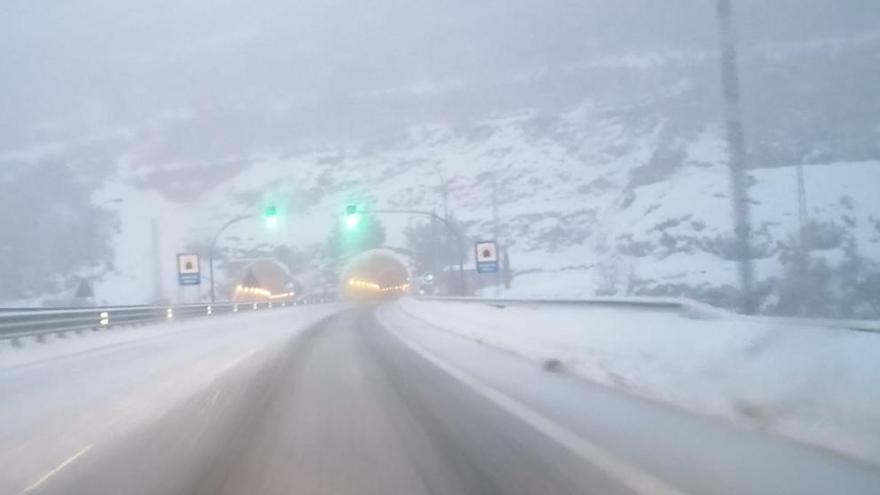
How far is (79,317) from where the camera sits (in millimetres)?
35688

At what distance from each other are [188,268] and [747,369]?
47.9 meters

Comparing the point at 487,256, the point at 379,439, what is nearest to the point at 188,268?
the point at 487,256

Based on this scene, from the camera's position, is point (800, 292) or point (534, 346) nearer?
point (800, 292)

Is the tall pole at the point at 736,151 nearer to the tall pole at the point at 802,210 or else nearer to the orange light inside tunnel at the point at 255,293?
the tall pole at the point at 802,210

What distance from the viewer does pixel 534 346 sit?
67.6ft

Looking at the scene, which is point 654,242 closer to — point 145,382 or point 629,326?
point 629,326

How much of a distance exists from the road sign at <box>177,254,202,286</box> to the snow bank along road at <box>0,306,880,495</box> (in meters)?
35.1

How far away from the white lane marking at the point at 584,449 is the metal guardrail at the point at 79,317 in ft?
58.2

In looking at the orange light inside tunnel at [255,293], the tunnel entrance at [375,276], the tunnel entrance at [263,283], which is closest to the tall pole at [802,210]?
the tunnel entrance at [263,283]

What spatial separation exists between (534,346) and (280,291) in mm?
101089

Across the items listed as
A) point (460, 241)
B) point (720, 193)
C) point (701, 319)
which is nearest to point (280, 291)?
point (460, 241)

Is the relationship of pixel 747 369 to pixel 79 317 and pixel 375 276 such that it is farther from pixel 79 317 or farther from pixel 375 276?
pixel 375 276

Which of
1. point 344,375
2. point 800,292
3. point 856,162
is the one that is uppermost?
point 856,162

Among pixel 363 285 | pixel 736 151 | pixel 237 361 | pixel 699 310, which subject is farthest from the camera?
pixel 363 285
